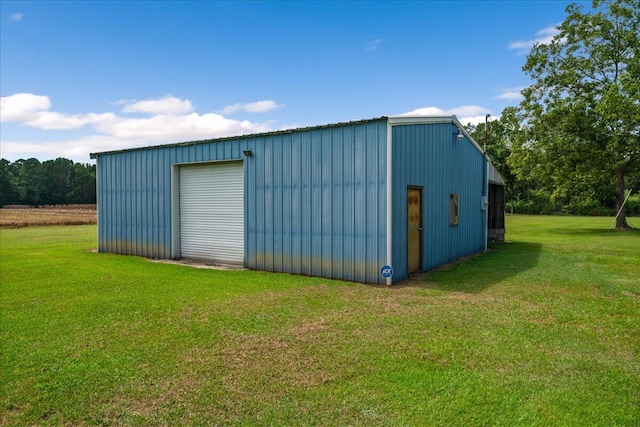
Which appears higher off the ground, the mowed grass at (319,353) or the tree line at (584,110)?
the tree line at (584,110)

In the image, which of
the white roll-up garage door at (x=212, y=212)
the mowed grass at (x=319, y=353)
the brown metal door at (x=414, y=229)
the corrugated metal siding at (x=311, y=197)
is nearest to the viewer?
the mowed grass at (x=319, y=353)

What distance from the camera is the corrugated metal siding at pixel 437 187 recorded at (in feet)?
25.7

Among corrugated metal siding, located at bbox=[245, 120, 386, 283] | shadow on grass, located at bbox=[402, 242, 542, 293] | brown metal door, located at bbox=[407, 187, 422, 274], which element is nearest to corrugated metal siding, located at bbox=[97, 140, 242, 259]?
corrugated metal siding, located at bbox=[245, 120, 386, 283]

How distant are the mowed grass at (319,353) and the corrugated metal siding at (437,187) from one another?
1514 millimetres

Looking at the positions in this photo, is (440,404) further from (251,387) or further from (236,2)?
(236,2)

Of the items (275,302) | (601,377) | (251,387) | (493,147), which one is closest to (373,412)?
(251,387)

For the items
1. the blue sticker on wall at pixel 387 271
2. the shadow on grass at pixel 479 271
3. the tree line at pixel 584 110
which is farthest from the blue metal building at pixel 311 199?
the tree line at pixel 584 110

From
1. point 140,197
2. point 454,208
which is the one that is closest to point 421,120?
point 454,208

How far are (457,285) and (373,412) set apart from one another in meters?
5.08

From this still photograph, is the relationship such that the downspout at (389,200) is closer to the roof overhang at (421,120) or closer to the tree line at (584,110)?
the roof overhang at (421,120)

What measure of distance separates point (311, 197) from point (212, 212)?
11.6 feet

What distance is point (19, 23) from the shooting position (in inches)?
469

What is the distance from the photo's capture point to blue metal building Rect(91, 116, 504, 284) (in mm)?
7715

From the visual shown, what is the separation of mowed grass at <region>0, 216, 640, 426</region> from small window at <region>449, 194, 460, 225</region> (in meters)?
→ 2.94
